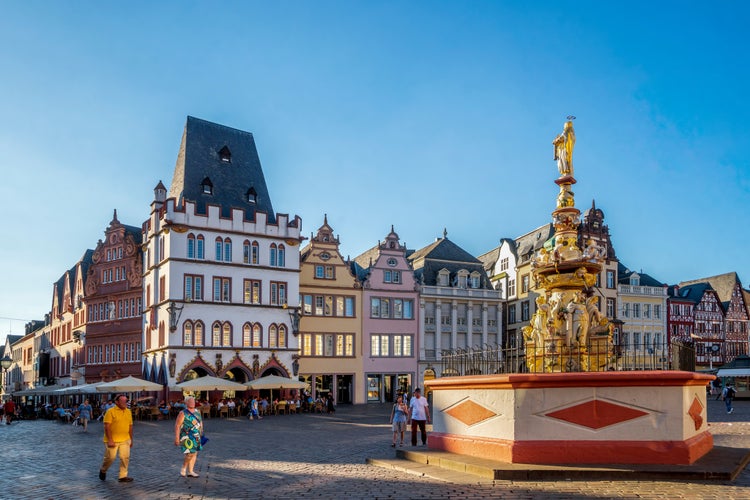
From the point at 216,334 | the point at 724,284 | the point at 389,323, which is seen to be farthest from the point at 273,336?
the point at 724,284

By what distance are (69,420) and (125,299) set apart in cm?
1389

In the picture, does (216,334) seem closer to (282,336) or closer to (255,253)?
(282,336)

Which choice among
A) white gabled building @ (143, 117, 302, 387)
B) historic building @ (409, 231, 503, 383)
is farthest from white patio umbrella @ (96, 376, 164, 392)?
historic building @ (409, 231, 503, 383)

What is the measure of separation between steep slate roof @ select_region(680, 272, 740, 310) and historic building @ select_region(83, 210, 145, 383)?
218 ft

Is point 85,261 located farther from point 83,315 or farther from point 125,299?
point 125,299

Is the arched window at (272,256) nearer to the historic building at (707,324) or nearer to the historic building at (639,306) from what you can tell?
the historic building at (639,306)

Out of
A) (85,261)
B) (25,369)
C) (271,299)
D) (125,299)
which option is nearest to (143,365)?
(125,299)

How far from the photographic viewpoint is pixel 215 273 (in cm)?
4909

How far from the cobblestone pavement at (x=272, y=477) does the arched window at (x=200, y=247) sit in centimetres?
2420

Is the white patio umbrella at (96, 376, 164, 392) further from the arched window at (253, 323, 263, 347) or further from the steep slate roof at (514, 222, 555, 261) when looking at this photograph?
the steep slate roof at (514, 222, 555, 261)

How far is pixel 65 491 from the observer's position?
1309 cm

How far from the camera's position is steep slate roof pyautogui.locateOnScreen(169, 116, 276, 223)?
5103cm

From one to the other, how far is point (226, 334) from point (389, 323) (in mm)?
14140

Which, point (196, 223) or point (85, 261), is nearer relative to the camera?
point (196, 223)
